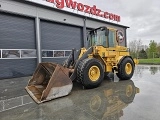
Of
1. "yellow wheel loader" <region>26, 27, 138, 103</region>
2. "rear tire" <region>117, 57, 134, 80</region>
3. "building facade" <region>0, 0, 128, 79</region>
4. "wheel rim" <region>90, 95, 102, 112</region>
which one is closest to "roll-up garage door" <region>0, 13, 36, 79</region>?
"building facade" <region>0, 0, 128, 79</region>

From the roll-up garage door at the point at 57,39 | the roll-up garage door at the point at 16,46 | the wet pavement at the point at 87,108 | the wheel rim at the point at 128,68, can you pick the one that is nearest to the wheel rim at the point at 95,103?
the wet pavement at the point at 87,108

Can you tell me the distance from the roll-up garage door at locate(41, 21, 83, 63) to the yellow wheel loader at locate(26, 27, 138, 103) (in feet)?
15.8

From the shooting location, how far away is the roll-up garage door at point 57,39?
11.7 m

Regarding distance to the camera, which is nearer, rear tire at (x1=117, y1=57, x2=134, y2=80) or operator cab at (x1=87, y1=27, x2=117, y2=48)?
operator cab at (x1=87, y1=27, x2=117, y2=48)

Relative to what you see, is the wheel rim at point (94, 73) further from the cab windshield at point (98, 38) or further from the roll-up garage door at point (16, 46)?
the roll-up garage door at point (16, 46)

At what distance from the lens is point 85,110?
3.85m

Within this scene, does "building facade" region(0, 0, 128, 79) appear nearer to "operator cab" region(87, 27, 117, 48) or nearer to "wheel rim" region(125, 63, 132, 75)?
"operator cab" region(87, 27, 117, 48)

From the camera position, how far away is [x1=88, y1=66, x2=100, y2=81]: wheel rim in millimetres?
6096

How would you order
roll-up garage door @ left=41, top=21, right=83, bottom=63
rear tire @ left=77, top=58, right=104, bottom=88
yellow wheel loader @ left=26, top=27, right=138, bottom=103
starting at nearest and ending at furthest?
yellow wheel loader @ left=26, top=27, right=138, bottom=103 < rear tire @ left=77, top=58, right=104, bottom=88 < roll-up garage door @ left=41, top=21, right=83, bottom=63

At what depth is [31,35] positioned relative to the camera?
35.8ft

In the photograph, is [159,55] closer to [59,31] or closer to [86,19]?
[86,19]

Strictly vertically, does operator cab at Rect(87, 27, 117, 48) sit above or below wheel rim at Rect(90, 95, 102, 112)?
above

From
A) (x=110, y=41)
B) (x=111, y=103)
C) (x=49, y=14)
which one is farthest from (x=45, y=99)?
(x=49, y=14)

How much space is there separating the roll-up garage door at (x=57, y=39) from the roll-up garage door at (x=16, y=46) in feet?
3.23
